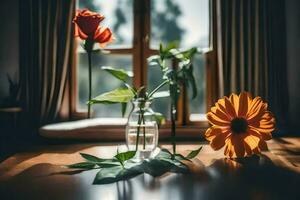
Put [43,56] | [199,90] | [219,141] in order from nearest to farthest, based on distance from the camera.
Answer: [219,141], [43,56], [199,90]

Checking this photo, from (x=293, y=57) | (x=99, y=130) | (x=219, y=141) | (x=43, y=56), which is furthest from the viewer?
(x=293, y=57)

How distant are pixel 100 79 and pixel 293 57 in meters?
1.28

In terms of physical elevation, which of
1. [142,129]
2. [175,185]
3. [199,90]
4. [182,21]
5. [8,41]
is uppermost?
[182,21]

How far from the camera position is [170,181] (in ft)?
3.14

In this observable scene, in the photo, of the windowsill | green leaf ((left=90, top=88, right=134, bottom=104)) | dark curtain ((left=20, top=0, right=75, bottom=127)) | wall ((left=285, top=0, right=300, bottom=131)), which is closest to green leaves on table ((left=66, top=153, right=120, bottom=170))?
green leaf ((left=90, top=88, right=134, bottom=104))

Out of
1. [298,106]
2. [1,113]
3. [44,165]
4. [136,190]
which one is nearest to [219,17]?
[298,106]

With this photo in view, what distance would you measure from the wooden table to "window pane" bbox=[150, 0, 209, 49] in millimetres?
1415

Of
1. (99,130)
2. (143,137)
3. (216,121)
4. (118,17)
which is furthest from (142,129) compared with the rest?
(118,17)

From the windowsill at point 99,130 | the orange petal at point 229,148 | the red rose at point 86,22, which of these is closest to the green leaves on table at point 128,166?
the orange petal at point 229,148

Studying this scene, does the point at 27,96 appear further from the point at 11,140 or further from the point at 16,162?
the point at 16,162

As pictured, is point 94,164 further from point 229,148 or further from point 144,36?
point 144,36

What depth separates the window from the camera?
2.56 m

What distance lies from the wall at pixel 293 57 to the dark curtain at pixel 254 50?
8 cm

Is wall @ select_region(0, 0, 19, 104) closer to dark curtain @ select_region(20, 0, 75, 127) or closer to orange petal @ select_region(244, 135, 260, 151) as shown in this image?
dark curtain @ select_region(20, 0, 75, 127)
